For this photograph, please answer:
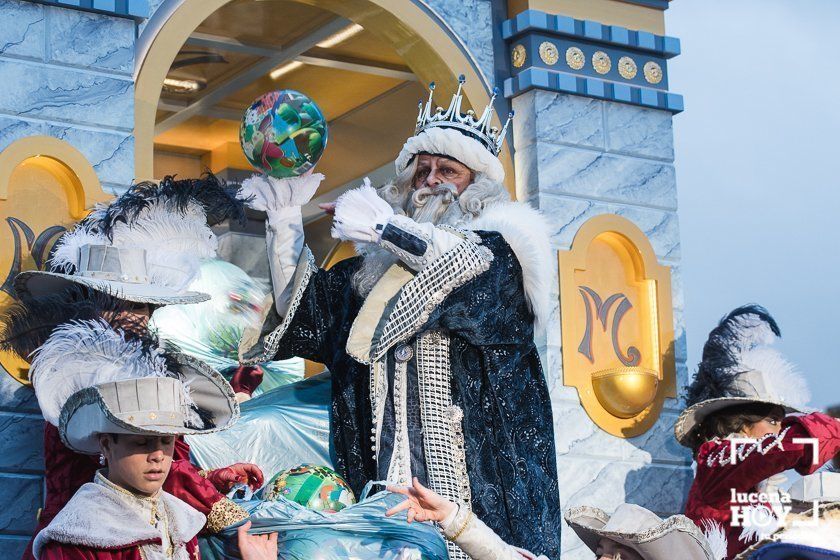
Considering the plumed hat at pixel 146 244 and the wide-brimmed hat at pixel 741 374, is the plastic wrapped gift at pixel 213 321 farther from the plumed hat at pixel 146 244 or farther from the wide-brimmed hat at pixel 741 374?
the wide-brimmed hat at pixel 741 374

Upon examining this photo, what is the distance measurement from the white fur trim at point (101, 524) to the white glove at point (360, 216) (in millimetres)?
1340

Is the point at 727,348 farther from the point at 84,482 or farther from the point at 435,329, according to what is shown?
the point at 84,482

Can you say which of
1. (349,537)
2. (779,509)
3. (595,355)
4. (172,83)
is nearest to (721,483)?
(779,509)

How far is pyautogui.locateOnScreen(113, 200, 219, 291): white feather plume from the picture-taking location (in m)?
5.57

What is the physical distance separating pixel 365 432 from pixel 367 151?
11.3 feet

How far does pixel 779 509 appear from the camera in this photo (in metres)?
6.29

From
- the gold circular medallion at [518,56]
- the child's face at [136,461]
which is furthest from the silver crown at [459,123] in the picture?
the child's face at [136,461]

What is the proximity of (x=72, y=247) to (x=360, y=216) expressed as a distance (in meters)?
0.96

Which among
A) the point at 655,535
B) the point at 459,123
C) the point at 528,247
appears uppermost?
the point at 459,123

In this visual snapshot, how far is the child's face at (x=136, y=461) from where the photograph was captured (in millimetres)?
4574

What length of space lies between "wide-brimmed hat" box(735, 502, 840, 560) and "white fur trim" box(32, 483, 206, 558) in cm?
157

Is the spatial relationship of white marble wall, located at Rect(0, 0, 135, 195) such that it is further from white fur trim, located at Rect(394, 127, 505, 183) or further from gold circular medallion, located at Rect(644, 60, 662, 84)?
gold circular medallion, located at Rect(644, 60, 662, 84)

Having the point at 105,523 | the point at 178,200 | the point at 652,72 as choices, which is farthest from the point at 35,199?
the point at 652,72

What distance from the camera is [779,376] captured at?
6.98 metres
